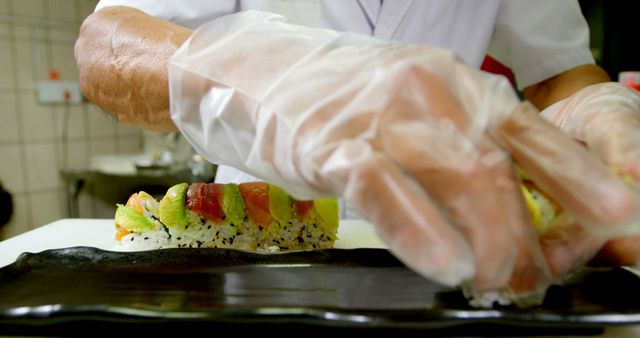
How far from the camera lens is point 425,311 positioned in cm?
59

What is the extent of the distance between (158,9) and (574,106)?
87 centimetres

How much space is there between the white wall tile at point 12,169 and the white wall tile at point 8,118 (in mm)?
46

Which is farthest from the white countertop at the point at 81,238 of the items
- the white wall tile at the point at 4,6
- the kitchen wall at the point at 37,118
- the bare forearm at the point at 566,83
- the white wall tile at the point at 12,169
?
the white wall tile at the point at 4,6

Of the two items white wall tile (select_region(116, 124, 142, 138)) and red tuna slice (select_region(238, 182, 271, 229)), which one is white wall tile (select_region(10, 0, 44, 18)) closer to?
white wall tile (select_region(116, 124, 142, 138))

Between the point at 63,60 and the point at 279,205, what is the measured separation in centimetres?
235

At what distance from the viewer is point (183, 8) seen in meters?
1.13

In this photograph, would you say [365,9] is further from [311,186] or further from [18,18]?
[18,18]

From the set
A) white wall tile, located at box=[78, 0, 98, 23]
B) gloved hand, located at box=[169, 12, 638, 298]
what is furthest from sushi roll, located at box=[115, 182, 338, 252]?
white wall tile, located at box=[78, 0, 98, 23]

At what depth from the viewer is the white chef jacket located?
1166 millimetres

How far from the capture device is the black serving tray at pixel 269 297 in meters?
0.58

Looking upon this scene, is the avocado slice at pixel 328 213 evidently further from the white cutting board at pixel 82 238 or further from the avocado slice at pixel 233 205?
the avocado slice at pixel 233 205

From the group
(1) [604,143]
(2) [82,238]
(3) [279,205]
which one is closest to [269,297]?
(3) [279,205]

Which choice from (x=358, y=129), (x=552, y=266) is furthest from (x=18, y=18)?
(x=552, y=266)

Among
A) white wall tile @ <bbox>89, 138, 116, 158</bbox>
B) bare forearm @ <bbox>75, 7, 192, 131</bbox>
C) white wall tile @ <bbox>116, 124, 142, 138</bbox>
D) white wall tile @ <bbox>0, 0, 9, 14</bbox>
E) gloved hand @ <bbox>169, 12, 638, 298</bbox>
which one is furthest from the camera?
white wall tile @ <bbox>116, 124, 142, 138</bbox>
